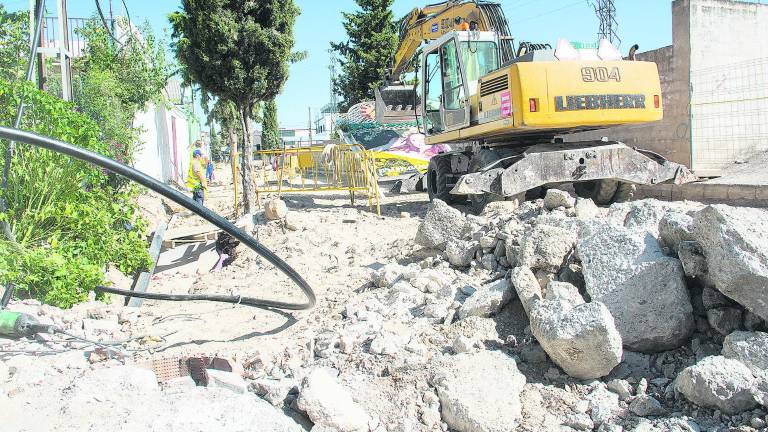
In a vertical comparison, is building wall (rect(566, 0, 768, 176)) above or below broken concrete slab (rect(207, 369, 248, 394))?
above

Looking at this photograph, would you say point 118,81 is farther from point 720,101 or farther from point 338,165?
point 720,101

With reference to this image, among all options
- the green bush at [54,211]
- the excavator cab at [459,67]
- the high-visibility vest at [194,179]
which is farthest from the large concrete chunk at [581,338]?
the high-visibility vest at [194,179]

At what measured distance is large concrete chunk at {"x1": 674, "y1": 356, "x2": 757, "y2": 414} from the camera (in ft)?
10.2

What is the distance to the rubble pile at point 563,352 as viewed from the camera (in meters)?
3.29

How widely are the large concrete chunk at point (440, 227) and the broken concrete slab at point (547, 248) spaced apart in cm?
161

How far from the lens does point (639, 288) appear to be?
3922 millimetres

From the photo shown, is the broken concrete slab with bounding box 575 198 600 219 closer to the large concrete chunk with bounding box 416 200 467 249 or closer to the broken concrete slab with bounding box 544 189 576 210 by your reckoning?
the broken concrete slab with bounding box 544 189 576 210

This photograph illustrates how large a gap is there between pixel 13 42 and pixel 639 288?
328 inches

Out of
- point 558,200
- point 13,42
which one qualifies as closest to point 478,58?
point 558,200

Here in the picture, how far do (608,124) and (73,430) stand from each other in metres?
7.37

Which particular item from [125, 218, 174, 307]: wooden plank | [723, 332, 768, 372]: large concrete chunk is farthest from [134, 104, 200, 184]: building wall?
[723, 332, 768, 372]: large concrete chunk

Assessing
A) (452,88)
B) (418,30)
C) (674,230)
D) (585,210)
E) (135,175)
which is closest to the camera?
(135,175)

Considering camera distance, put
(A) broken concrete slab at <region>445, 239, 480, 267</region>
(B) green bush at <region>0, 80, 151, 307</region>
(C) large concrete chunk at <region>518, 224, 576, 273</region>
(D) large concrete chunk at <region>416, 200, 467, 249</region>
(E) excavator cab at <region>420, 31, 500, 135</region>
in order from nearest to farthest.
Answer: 1. (C) large concrete chunk at <region>518, 224, 576, 273</region>
2. (B) green bush at <region>0, 80, 151, 307</region>
3. (A) broken concrete slab at <region>445, 239, 480, 267</region>
4. (D) large concrete chunk at <region>416, 200, 467, 249</region>
5. (E) excavator cab at <region>420, 31, 500, 135</region>

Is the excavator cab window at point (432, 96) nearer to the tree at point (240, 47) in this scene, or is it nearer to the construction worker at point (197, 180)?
the tree at point (240, 47)
